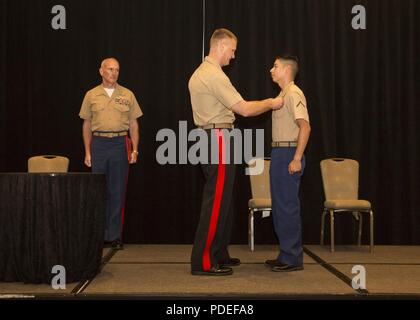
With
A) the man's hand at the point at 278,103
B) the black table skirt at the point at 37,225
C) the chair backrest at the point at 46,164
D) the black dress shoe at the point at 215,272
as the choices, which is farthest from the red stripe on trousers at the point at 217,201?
the chair backrest at the point at 46,164

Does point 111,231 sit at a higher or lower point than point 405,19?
lower

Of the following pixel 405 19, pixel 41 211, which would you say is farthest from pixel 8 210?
pixel 405 19

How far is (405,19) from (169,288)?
4272mm

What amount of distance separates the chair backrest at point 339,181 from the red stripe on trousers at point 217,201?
2041mm

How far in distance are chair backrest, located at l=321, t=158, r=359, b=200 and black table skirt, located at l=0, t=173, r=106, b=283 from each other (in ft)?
9.44

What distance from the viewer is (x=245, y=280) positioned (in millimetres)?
3875

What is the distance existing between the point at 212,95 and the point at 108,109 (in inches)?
63.4

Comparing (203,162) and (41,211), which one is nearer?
(41,211)

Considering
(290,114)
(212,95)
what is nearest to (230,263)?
(290,114)

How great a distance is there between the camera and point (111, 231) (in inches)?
208

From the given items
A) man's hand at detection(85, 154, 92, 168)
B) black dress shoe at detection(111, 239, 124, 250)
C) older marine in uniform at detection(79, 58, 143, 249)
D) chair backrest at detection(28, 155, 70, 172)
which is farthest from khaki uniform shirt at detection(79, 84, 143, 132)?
black dress shoe at detection(111, 239, 124, 250)
